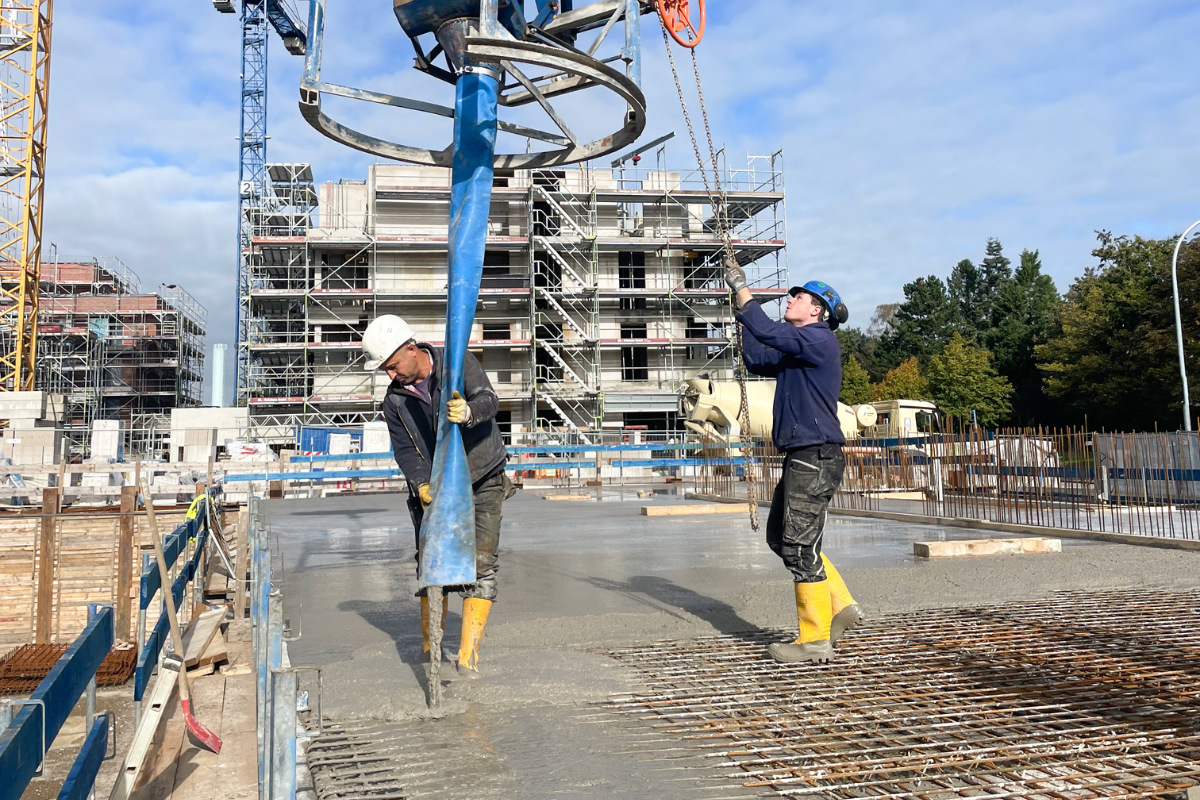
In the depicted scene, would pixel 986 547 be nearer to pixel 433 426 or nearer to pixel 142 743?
pixel 433 426

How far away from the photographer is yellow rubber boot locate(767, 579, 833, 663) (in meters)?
4.21

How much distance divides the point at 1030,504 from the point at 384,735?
35.0 ft

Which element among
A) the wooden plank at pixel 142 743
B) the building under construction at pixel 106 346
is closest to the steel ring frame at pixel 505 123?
the wooden plank at pixel 142 743

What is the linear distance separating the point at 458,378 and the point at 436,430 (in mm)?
355

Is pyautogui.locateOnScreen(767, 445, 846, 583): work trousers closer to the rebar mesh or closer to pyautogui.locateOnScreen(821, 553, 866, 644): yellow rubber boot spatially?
pyautogui.locateOnScreen(821, 553, 866, 644): yellow rubber boot

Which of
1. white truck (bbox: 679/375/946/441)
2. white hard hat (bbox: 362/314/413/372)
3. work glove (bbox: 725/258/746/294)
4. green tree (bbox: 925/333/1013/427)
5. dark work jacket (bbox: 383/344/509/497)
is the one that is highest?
green tree (bbox: 925/333/1013/427)

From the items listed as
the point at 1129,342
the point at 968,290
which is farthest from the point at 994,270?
the point at 1129,342

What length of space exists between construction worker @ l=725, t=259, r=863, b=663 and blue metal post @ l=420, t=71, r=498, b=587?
1386mm

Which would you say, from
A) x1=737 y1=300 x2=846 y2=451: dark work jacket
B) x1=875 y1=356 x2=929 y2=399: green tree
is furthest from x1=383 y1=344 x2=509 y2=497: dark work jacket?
x1=875 y1=356 x2=929 y2=399: green tree

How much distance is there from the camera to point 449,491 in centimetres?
394

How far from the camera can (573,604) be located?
19.9 ft

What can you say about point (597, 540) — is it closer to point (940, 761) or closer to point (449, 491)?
point (449, 491)

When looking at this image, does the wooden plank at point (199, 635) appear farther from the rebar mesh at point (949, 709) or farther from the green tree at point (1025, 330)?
the green tree at point (1025, 330)

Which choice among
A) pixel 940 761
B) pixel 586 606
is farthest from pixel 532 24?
pixel 940 761
